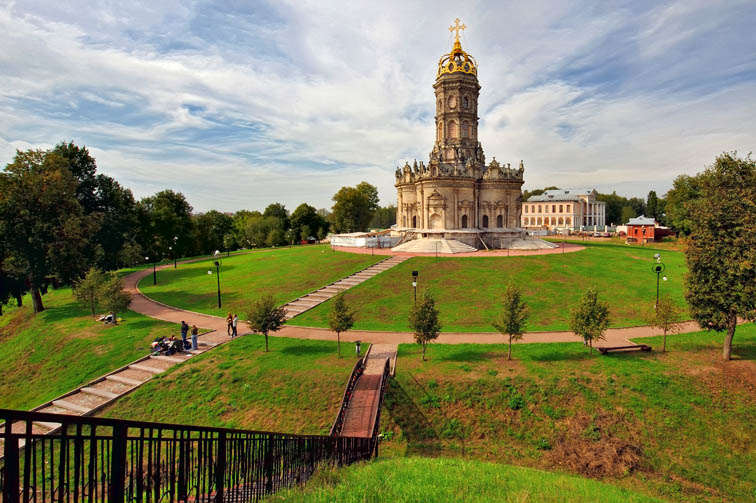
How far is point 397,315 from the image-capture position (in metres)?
24.9

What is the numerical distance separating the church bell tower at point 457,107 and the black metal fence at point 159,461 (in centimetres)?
4646

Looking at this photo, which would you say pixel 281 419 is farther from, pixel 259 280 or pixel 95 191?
pixel 95 191

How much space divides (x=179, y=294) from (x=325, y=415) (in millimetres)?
23039

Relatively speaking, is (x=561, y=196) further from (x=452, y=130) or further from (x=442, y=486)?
(x=442, y=486)

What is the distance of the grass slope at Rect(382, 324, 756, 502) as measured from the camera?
42.1ft

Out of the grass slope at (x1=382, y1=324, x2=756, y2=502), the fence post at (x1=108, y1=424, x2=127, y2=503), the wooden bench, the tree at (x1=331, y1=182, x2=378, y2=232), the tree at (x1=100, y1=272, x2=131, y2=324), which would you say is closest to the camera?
the fence post at (x1=108, y1=424, x2=127, y2=503)

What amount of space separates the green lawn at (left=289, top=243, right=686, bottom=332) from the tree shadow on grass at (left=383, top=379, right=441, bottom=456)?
6786mm

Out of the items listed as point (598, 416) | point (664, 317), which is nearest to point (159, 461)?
point (598, 416)

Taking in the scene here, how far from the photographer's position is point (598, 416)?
14.8 m

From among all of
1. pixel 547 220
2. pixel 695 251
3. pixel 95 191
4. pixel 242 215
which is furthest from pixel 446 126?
pixel 242 215

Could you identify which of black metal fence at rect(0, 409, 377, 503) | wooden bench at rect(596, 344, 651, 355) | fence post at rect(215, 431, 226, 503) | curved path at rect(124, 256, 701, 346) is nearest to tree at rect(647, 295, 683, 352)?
wooden bench at rect(596, 344, 651, 355)

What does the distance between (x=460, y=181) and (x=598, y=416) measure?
124 feet

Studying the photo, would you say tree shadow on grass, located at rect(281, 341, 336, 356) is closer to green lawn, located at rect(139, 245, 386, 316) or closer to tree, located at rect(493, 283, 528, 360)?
green lawn, located at rect(139, 245, 386, 316)

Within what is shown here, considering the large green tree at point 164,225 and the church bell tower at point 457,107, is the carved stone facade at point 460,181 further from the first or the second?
the large green tree at point 164,225
